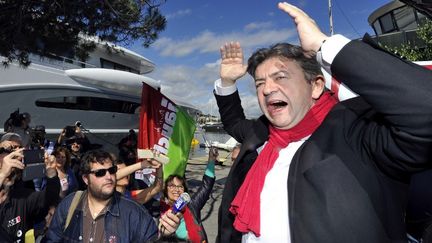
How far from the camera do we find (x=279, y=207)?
1.58 metres

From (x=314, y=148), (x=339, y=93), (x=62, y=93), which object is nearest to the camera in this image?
(x=314, y=148)

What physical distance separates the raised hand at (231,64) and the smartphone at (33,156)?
1877mm

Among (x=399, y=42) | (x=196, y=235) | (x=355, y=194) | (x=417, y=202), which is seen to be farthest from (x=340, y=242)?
(x=399, y=42)

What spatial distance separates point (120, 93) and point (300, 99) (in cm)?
1358

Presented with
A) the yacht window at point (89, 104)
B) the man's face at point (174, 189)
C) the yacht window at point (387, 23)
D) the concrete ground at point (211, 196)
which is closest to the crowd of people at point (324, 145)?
the man's face at point (174, 189)

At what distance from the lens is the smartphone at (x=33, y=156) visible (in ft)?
10.2

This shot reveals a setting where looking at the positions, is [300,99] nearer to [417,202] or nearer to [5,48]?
[417,202]

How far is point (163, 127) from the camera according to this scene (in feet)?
20.5

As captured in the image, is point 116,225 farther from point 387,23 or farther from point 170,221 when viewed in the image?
point 387,23

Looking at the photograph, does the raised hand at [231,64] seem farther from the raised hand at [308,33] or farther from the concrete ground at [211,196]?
the concrete ground at [211,196]

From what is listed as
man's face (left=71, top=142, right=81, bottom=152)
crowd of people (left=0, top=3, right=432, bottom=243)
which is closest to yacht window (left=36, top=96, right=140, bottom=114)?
man's face (left=71, top=142, right=81, bottom=152)

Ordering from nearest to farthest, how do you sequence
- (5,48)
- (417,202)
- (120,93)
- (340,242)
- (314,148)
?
1. (340,242)
2. (314,148)
3. (417,202)
4. (5,48)
5. (120,93)

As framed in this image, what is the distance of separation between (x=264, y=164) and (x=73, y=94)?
1200 cm

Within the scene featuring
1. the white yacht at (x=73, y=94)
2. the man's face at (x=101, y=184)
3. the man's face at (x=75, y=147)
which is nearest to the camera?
the man's face at (x=101, y=184)
